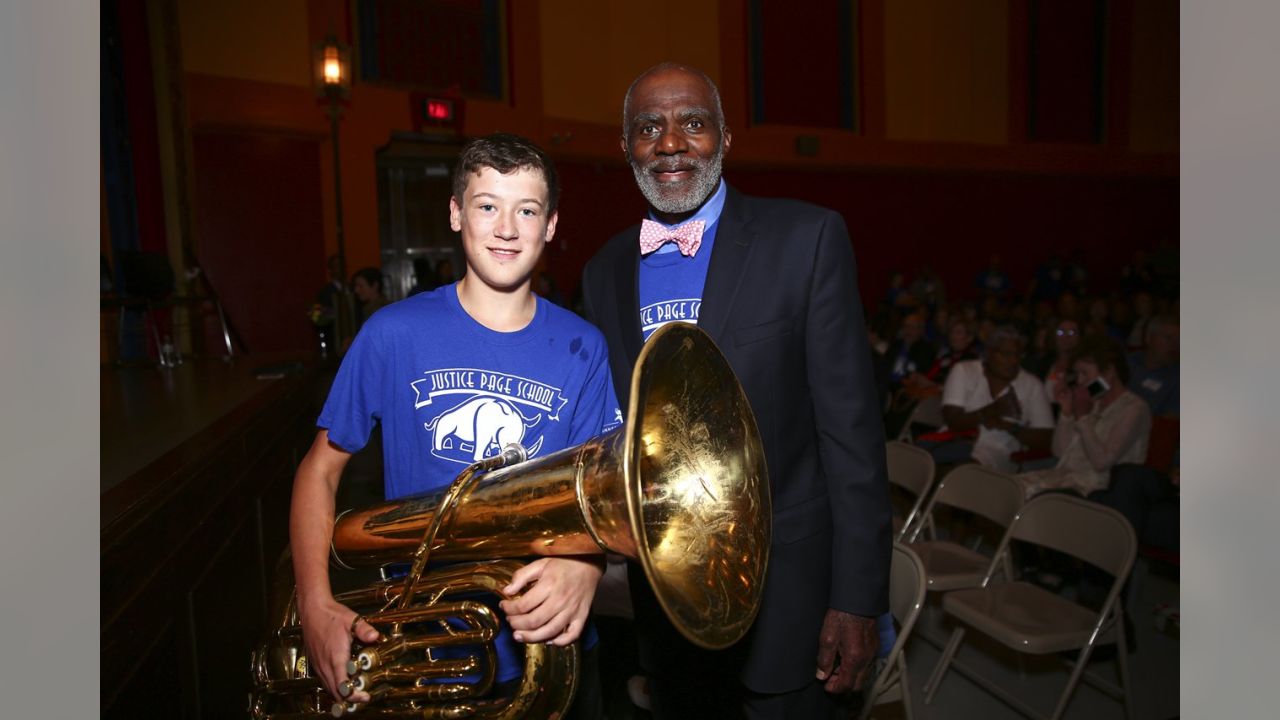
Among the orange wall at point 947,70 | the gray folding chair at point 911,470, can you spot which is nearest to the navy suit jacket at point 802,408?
the gray folding chair at point 911,470

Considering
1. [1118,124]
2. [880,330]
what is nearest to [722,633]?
[880,330]

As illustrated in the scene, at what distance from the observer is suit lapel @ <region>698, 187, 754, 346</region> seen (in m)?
1.58

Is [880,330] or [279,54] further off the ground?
[279,54]

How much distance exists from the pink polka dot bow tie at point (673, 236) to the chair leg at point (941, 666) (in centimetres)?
230

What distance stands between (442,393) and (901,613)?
195 cm

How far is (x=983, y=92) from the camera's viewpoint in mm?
14930

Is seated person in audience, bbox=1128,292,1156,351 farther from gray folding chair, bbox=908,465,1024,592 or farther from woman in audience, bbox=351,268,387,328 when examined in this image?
→ woman in audience, bbox=351,268,387,328

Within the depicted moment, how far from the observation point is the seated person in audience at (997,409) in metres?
4.78

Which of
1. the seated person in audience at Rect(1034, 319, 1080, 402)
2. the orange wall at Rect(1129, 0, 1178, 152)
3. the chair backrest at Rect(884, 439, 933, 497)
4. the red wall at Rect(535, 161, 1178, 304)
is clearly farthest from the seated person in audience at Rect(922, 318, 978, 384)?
the orange wall at Rect(1129, 0, 1178, 152)

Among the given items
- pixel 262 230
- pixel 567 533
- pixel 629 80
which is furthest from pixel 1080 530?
pixel 629 80

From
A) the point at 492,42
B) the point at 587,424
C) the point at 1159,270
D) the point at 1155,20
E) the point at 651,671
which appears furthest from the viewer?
the point at 1155,20

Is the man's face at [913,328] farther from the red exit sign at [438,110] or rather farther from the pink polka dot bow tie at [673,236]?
the red exit sign at [438,110]

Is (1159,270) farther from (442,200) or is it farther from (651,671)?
(651,671)
